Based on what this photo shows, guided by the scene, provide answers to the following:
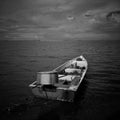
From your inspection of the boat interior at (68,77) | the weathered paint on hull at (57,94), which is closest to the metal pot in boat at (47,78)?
the boat interior at (68,77)

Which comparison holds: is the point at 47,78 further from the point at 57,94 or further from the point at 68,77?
the point at 68,77

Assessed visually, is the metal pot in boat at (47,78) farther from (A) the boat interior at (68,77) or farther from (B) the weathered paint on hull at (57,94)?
(B) the weathered paint on hull at (57,94)

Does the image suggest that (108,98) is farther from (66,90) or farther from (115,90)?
(66,90)

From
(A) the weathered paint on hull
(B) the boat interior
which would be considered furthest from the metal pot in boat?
(A) the weathered paint on hull

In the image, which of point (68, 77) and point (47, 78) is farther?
point (68, 77)

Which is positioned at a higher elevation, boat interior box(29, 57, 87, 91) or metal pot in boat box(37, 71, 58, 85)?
metal pot in boat box(37, 71, 58, 85)

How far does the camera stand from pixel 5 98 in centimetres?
1157

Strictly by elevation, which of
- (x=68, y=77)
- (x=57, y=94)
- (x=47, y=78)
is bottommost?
(x=57, y=94)

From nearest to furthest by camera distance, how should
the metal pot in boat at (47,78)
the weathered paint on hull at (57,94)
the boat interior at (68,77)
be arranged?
1. the metal pot in boat at (47,78)
2. the weathered paint on hull at (57,94)
3. the boat interior at (68,77)

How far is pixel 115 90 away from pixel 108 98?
2.24 m

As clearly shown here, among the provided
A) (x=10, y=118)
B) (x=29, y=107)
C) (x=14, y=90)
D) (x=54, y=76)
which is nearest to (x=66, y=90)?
(x=54, y=76)

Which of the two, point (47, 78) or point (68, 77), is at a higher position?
point (47, 78)

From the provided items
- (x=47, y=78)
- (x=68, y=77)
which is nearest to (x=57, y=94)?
(x=47, y=78)

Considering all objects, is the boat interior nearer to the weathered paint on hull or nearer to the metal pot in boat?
the weathered paint on hull
